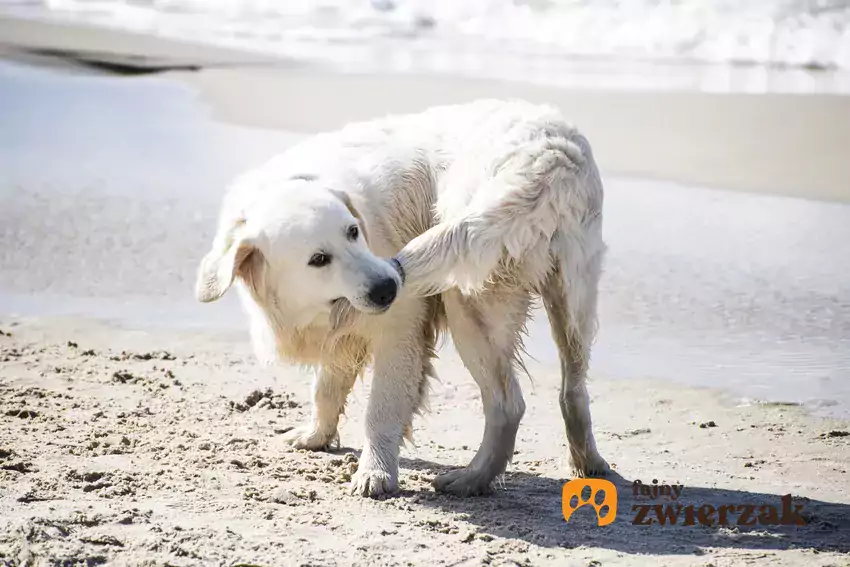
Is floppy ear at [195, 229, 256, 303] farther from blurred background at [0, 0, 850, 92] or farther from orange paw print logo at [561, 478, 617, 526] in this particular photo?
blurred background at [0, 0, 850, 92]

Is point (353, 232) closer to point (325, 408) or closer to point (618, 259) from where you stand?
point (325, 408)

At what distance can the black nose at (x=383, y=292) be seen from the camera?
4.53 m

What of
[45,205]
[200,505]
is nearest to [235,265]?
[200,505]

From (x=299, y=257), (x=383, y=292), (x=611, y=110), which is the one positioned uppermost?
(x=611, y=110)

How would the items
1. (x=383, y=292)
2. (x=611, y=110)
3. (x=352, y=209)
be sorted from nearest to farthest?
(x=383, y=292) → (x=352, y=209) → (x=611, y=110)

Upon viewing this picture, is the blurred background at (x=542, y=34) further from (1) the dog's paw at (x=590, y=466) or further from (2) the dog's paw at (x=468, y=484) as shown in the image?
(2) the dog's paw at (x=468, y=484)

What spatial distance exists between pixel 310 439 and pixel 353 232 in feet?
4.51

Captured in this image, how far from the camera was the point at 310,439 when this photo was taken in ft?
18.4

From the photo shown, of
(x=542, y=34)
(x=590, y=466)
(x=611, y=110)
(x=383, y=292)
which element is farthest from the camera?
(x=542, y=34)

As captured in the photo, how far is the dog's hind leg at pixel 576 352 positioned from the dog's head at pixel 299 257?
2.53ft

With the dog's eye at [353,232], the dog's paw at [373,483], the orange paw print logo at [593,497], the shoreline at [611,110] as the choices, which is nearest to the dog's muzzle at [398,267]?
the dog's eye at [353,232]

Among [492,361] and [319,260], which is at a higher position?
[319,260]

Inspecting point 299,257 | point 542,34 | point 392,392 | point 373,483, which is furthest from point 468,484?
point 542,34

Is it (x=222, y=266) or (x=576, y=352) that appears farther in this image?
(x=576, y=352)
